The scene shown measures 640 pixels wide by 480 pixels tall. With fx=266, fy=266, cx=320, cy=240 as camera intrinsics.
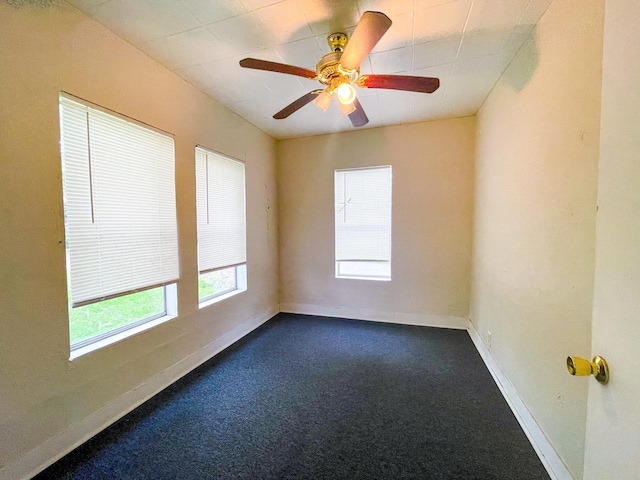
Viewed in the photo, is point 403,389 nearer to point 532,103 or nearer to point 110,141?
point 532,103

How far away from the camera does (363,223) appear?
3.71 metres

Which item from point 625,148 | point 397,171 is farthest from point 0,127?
point 397,171

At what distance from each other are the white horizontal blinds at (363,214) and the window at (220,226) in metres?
1.36

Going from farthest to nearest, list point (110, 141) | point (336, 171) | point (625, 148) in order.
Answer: point (336, 171) → point (110, 141) → point (625, 148)

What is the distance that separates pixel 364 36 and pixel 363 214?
2.47 m

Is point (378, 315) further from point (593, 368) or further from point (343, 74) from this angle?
point (593, 368)

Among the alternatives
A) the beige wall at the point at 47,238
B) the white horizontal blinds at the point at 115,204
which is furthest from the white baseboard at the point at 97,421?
the white horizontal blinds at the point at 115,204

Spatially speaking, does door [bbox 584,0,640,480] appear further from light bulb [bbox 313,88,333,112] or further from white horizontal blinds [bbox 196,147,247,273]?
white horizontal blinds [bbox 196,147,247,273]

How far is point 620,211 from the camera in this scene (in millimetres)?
593

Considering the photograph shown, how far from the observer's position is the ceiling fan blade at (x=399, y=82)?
1.68 metres

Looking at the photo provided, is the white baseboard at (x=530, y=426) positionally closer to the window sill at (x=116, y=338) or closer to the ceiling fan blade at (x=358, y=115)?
the ceiling fan blade at (x=358, y=115)

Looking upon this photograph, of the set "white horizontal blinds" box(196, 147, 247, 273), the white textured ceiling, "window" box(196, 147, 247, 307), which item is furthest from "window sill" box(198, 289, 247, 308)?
the white textured ceiling

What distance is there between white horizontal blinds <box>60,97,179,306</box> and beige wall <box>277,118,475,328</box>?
1.92m

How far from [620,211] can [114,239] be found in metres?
2.42
